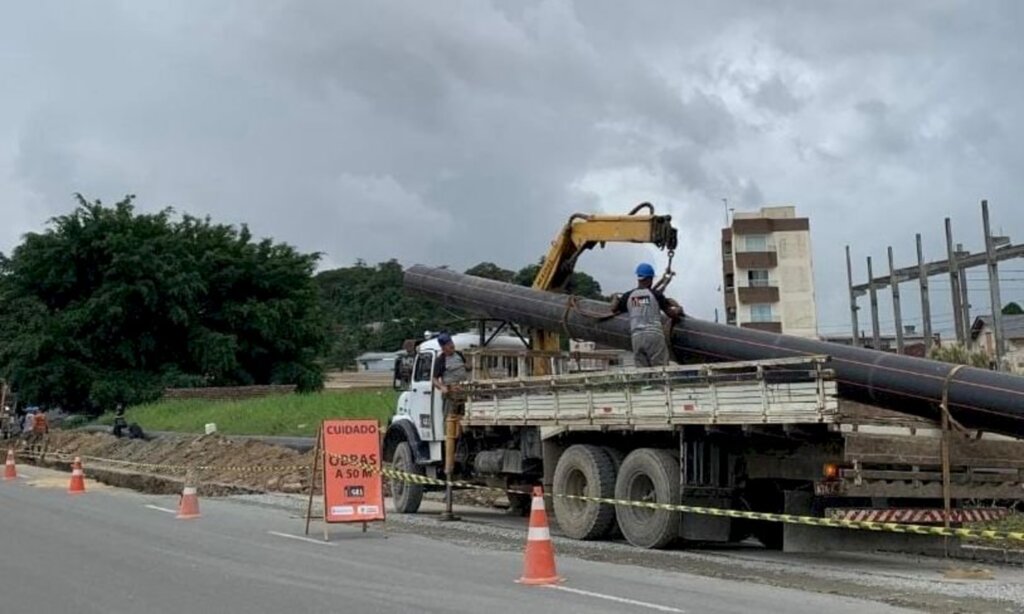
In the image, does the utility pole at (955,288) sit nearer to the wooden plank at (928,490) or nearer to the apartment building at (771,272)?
the wooden plank at (928,490)

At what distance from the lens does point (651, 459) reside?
12.4 metres

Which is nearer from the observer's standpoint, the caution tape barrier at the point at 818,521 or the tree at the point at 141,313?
the caution tape barrier at the point at 818,521

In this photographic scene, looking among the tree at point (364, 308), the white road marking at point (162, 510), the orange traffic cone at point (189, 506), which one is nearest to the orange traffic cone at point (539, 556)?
the orange traffic cone at point (189, 506)

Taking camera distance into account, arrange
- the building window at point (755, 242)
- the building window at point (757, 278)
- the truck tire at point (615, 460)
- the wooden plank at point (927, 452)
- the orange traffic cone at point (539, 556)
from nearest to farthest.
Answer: the orange traffic cone at point (539, 556)
the wooden plank at point (927, 452)
the truck tire at point (615, 460)
the building window at point (757, 278)
the building window at point (755, 242)

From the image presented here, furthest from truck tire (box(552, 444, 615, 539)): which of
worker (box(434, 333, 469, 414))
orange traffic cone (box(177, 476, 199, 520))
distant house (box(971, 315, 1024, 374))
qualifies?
distant house (box(971, 315, 1024, 374))

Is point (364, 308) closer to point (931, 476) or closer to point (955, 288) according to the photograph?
point (955, 288)

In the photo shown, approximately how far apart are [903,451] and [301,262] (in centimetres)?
4566

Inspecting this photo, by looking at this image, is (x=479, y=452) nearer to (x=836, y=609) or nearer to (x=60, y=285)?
(x=836, y=609)

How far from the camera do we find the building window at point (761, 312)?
60.0 meters

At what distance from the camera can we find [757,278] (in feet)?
199

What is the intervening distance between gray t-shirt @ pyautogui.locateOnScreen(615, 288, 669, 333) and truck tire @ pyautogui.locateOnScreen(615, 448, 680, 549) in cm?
163

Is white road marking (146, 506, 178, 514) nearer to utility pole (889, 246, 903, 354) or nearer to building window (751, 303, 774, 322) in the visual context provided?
utility pole (889, 246, 903, 354)

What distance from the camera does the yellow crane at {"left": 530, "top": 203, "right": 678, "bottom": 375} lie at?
1619 centimetres

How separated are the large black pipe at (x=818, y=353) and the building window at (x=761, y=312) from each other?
43.9m
